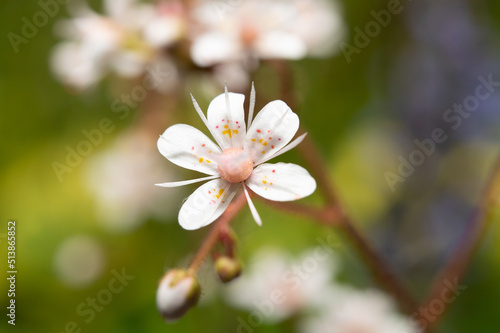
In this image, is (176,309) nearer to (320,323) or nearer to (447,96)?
(320,323)

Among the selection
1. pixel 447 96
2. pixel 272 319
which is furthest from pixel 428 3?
pixel 272 319

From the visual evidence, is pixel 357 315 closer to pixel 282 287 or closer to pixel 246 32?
pixel 282 287

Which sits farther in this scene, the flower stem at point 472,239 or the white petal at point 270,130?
the flower stem at point 472,239

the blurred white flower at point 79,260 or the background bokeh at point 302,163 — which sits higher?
the background bokeh at point 302,163

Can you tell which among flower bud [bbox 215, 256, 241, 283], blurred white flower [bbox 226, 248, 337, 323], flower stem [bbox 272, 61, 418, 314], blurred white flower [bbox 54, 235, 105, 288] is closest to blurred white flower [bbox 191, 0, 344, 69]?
flower stem [bbox 272, 61, 418, 314]

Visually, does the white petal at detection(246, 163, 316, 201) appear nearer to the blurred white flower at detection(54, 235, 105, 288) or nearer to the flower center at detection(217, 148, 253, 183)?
the flower center at detection(217, 148, 253, 183)

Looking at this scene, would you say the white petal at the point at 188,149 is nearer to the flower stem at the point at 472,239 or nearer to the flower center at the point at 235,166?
the flower center at the point at 235,166

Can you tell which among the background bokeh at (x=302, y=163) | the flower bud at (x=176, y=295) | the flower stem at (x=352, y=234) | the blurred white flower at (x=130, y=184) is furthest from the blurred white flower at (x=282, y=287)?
the flower bud at (x=176, y=295)
